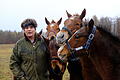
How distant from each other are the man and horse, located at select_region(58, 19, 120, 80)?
47cm

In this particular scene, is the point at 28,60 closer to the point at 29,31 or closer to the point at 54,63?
the point at 29,31

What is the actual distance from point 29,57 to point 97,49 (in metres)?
1.47

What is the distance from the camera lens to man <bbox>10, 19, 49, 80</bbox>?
503cm

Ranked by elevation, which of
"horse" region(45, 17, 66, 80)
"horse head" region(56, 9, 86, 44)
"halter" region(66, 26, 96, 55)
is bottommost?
"horse" region(45, 17, 66, 80)

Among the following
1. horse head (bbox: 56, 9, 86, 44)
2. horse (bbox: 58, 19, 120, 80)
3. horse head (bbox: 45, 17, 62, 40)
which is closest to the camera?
horse (bbox: 58, 19, 120, 80)

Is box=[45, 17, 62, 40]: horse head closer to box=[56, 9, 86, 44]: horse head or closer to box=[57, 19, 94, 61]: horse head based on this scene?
box=[56, 9, 86, 44]: horse head

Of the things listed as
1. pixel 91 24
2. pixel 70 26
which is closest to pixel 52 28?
pixel 70 26

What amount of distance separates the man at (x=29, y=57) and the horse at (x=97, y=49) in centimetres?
47

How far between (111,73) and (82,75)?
4.98 ft

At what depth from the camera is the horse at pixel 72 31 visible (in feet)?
19.6

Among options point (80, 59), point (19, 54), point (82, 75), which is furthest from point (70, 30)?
point (19, 54)

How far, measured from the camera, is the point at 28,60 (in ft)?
16.5

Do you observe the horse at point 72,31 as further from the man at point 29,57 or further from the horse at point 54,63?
the man at point 29,57

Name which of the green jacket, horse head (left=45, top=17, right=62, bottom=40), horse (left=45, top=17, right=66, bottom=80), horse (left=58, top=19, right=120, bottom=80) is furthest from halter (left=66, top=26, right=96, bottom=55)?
horse head (left=45, top=17, right=62, bottom=40)
